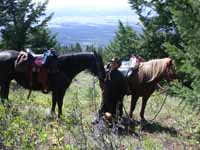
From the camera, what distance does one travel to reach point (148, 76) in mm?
10438

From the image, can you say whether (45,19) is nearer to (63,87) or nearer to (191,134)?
(63,87)

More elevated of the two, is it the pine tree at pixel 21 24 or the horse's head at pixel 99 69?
the horse's head at pixel 99 69

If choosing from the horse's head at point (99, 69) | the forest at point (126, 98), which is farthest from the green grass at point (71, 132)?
the horse's head at point (99, 69)

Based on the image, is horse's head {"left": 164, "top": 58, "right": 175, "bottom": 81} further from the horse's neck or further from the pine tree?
the pine tree

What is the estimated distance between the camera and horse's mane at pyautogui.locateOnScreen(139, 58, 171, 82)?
Answer: 406 inches

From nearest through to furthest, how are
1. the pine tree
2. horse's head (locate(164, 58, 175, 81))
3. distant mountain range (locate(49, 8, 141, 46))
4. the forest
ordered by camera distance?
the forest < horse's head (locate(164, 58, 175, 81)) < the pine tree < distant mountain range (locate(49, 8, 141, 46))

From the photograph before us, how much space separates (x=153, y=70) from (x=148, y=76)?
0.17m

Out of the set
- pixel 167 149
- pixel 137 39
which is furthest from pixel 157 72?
pixel 137 39

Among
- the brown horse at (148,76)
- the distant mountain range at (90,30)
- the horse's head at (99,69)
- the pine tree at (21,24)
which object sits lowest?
the distant mountain range at (90,30)

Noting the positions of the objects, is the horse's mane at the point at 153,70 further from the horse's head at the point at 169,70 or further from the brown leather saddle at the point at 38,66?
the brown leather saddle at the point at 38,66

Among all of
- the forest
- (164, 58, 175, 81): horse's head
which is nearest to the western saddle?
the forest

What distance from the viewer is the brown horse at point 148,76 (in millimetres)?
10281

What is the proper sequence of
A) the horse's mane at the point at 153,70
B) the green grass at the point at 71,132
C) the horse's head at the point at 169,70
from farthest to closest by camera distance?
1. the horse's mane at the point at 153,70
2. the horse's head at the point at 169,70
3. the green grass at the point at 71,132

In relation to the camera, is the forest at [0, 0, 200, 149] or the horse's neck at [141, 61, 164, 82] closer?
the forest at [0, 0, 200, 149]
